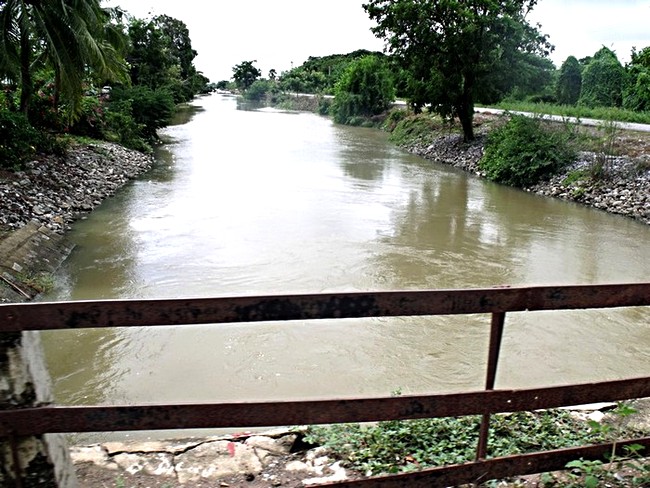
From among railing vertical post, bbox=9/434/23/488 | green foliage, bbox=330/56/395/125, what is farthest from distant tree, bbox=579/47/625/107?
railing vertical post, bbox=9/434/23/488

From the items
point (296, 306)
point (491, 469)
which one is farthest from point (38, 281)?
point (491, 469)

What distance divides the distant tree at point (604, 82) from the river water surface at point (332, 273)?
12.4 meters

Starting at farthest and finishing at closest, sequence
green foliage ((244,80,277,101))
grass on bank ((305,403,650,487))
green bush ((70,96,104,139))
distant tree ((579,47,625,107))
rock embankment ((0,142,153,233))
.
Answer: green foliage ((244,80,277,101)) < distant tree ((579,47,625,107)) < green bush ((70,96,104,139)) < rock embankment ((0,142,153,233)) < grass on bank ((305,403,650,487))

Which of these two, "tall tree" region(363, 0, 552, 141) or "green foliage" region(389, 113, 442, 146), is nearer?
"tall tree" region(363, 0, 552, 141)

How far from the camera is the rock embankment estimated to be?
10.2 meters

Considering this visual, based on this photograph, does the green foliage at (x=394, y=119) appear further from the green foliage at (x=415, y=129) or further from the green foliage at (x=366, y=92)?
the green foliage at (x=366, y=92)

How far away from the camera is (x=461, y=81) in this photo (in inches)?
802

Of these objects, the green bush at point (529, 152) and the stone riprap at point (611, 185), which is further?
the green bush at point (529, 152)

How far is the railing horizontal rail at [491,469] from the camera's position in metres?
2.32

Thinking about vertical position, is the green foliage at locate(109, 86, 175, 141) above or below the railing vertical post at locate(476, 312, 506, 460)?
above

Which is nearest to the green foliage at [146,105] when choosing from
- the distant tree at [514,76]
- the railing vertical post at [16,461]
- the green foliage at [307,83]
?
the distant tree at [514,76]

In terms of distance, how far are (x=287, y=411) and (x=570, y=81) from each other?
105 feet

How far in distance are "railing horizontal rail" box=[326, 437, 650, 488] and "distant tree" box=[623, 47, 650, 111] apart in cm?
2050

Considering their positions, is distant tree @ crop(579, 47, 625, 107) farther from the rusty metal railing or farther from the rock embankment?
the rusty metal railing
